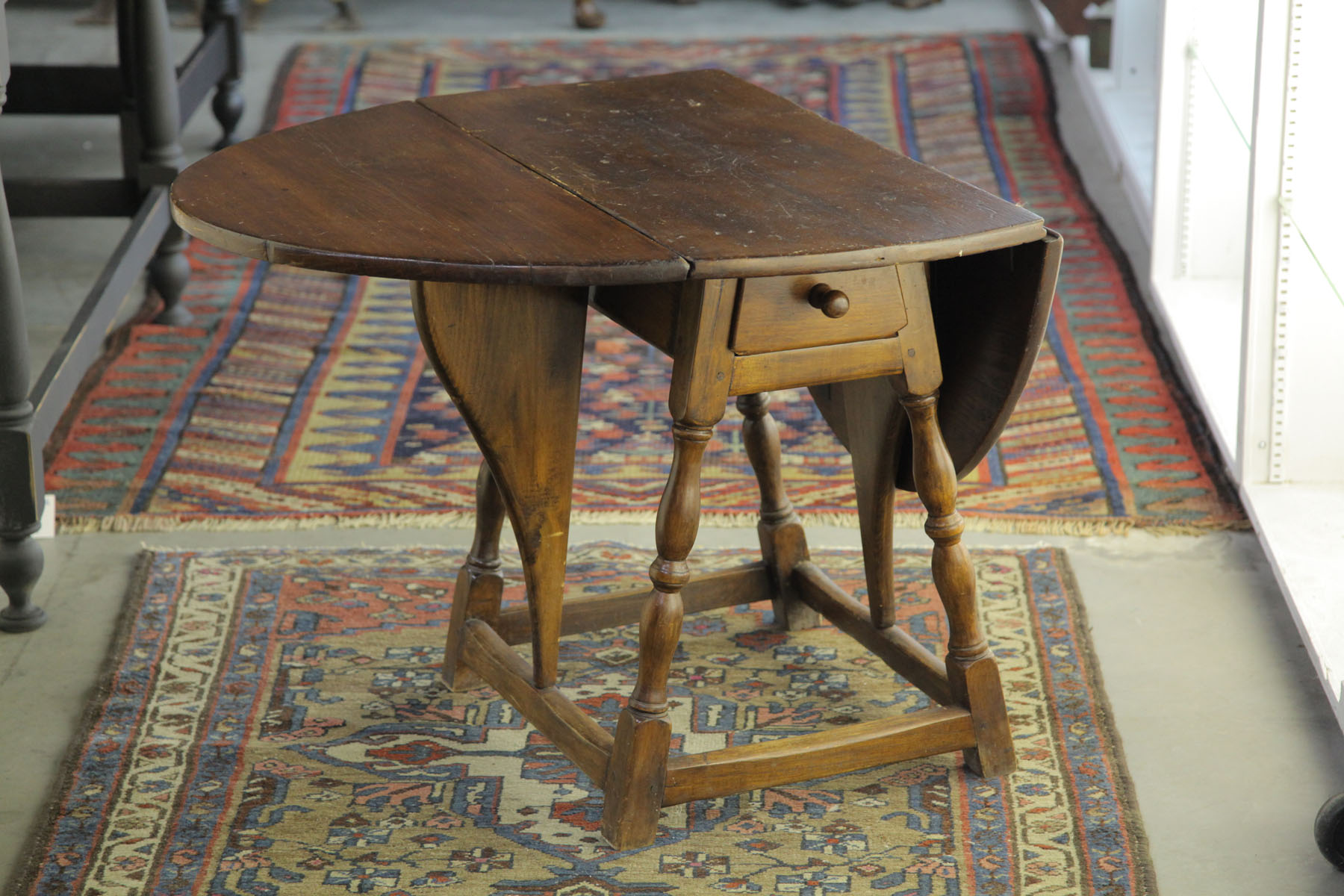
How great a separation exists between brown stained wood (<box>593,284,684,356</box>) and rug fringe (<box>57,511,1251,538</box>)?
0.87 metres

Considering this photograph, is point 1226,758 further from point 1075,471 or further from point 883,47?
point 883,47

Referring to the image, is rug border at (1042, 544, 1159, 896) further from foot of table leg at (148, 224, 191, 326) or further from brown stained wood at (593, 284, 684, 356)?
foot of table leg at (148, 224, 191, 326)

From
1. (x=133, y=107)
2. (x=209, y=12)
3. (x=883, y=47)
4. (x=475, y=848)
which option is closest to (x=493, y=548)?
(x=475, y=848)

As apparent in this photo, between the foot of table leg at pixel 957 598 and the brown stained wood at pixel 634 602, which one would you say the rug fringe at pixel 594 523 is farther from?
the foot of table leg at pixel 957 598

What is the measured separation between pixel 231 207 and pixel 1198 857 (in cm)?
143

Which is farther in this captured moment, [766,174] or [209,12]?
[209,12]

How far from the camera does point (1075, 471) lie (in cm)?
317

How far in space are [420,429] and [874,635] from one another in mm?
1312

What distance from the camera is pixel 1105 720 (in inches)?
93.0

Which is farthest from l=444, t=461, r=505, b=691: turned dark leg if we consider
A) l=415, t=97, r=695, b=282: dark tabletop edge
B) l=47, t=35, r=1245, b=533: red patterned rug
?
l=47, t=35, r=1245, b=533: red patterned rug

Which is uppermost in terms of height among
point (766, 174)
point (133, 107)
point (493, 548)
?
point (766, 174)

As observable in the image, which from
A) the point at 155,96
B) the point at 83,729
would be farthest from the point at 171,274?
→ the point at 83,729

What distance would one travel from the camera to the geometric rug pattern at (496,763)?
6.70 ft

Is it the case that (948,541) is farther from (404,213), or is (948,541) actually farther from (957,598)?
(404,213)
